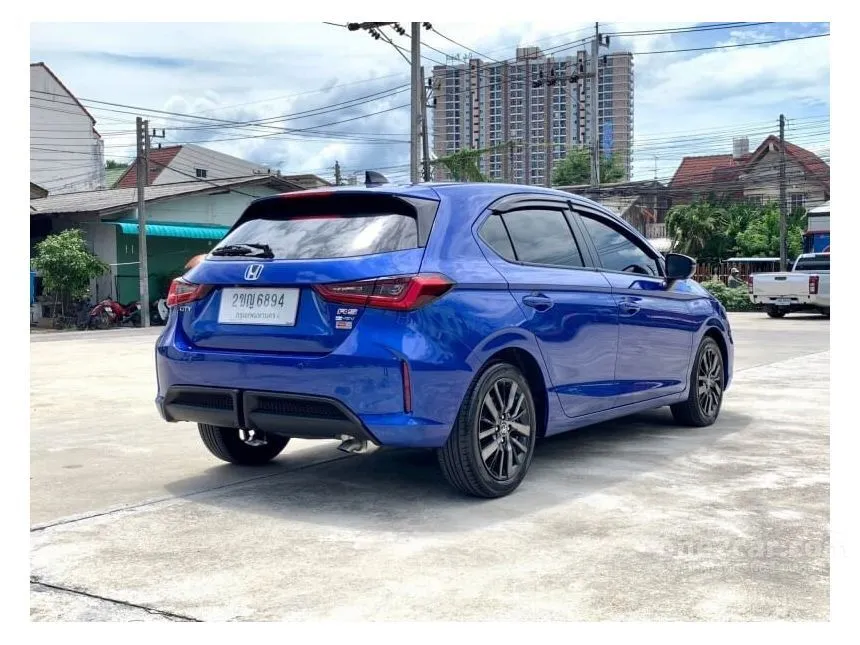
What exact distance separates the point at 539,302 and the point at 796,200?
59183 millimetres

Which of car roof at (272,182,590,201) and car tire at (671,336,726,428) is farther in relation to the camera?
car tire at (671,336,726,428)

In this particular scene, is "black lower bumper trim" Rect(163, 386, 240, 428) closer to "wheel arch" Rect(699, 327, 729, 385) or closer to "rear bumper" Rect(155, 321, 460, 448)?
"rear bumper" Rect(155, 321, 460, 448)

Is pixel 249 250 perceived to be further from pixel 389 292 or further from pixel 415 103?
pixel 415 103

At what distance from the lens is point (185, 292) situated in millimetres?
5180

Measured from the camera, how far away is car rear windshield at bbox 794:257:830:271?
27406 mm

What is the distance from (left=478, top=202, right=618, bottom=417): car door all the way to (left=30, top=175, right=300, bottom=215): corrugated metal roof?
2784 centimetres

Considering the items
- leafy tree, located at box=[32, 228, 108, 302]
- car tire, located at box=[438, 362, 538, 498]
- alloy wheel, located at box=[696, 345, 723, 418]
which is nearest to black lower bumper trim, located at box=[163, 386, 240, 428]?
car tire, located at box=[438, 362, 538, 498]

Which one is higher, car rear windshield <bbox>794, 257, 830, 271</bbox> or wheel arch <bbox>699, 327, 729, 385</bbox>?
car rear windshield <bbox>794, 257, 830, 271</bbox>

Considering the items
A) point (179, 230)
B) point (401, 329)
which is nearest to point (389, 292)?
point (401, 329)

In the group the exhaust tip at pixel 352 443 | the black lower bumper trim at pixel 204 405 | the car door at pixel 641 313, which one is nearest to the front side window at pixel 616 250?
the car door at pixel 641 313

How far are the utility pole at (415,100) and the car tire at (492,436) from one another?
71.3 ft

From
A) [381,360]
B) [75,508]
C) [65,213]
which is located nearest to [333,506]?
[381,360]

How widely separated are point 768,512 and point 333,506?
6.88 ft

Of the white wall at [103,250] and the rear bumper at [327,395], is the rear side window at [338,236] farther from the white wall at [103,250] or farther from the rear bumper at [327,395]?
the white wall at [103,250]
